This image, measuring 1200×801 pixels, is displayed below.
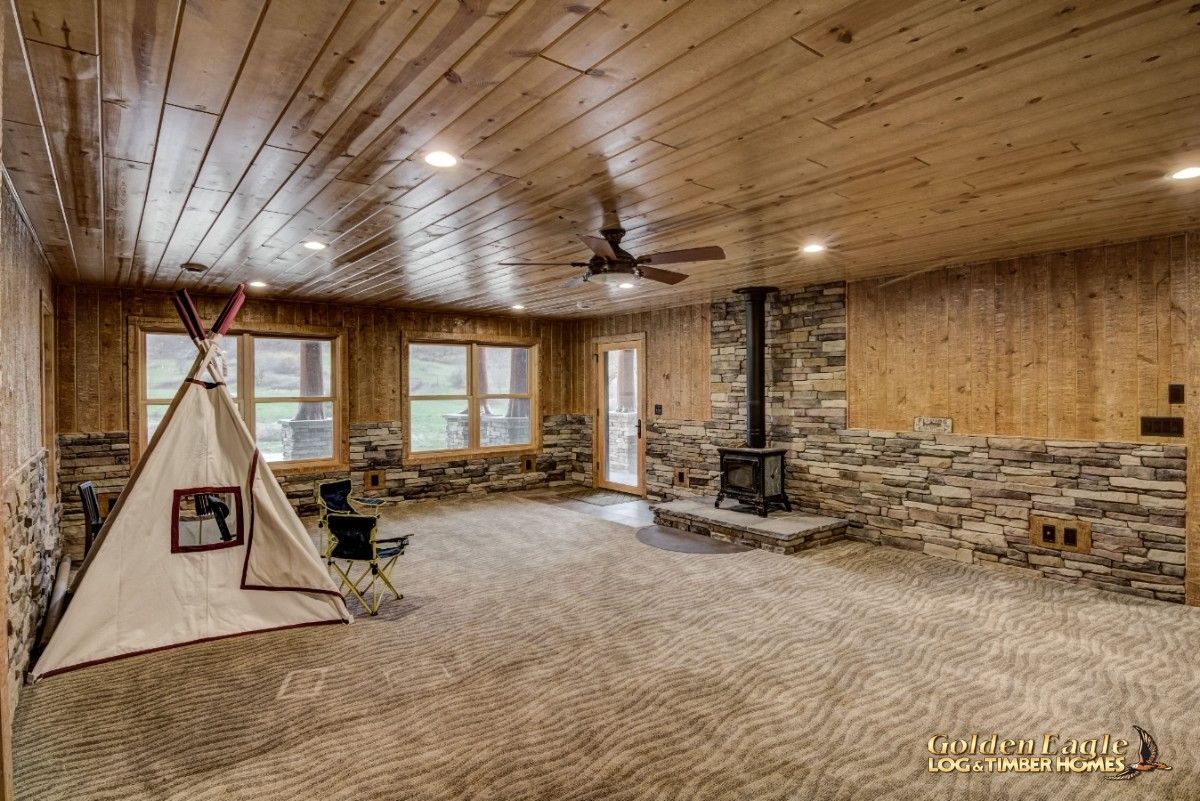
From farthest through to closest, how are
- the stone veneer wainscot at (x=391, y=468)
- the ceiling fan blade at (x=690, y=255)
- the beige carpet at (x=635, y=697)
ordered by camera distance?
the stone veneer wainscot at (x=391, y=468) → the ceiling fan blade at (x=690, y=255) → the beige carpet at (x=635, y=697)

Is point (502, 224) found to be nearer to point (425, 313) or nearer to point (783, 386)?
point (783, 386)

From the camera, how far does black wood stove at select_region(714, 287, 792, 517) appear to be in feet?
21.1

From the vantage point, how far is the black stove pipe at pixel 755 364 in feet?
21.5

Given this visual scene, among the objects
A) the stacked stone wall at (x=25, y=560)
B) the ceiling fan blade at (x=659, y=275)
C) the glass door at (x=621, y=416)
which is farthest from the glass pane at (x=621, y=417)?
the stacked stone wall at (x=25, y=560)

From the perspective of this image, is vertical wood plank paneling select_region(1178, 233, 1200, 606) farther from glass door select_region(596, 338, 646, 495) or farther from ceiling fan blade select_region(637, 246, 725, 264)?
glass door select_region(596, 338, 646, 495)

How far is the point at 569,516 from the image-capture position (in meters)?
7.24

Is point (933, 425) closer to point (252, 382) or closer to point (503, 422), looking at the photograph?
point (503, 422)

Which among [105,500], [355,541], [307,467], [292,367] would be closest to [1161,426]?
[355,541]

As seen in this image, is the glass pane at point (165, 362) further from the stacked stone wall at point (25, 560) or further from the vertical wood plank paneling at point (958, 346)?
the vertical wood plank paneling at point (958, 346)

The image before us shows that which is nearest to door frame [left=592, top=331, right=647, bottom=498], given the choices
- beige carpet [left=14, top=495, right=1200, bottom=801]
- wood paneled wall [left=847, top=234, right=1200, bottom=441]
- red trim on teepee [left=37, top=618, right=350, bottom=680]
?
wood paneled wall [left=847, top=234, right=1200, bottom=441]

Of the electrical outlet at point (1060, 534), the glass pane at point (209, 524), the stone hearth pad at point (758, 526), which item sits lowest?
the stone hearth pad at point (758, 526)

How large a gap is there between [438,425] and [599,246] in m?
5.43

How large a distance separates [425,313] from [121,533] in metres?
5.07

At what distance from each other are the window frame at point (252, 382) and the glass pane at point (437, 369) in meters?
0.91
